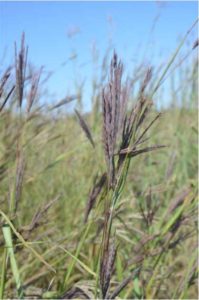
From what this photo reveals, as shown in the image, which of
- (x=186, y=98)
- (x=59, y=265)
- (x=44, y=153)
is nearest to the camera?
(x=59, y=265)

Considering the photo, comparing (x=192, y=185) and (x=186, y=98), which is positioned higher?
Result: (x=186, y=98)

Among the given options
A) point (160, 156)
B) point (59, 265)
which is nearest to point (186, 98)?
point (160, 156)

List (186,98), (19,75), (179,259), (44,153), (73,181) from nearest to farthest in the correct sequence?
(19,75) → (179,259) → (73,181) → (44,153) → (186,98)

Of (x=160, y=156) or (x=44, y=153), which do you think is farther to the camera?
(x=160, y=156)

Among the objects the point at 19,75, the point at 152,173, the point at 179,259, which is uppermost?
the point at 19,75

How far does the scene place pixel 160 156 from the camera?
2416 millimetres

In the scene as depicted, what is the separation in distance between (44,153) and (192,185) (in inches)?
43.3

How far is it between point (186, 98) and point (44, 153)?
3.15ft

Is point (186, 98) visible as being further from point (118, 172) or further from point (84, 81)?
point (118, 172)

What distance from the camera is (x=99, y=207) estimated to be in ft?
2.60

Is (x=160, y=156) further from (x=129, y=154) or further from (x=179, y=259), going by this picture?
(x=129, y=154)

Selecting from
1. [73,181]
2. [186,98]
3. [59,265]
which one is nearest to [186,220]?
[59,265]

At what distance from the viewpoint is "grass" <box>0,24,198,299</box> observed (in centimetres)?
→ 57

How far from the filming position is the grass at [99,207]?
57 centimetres
